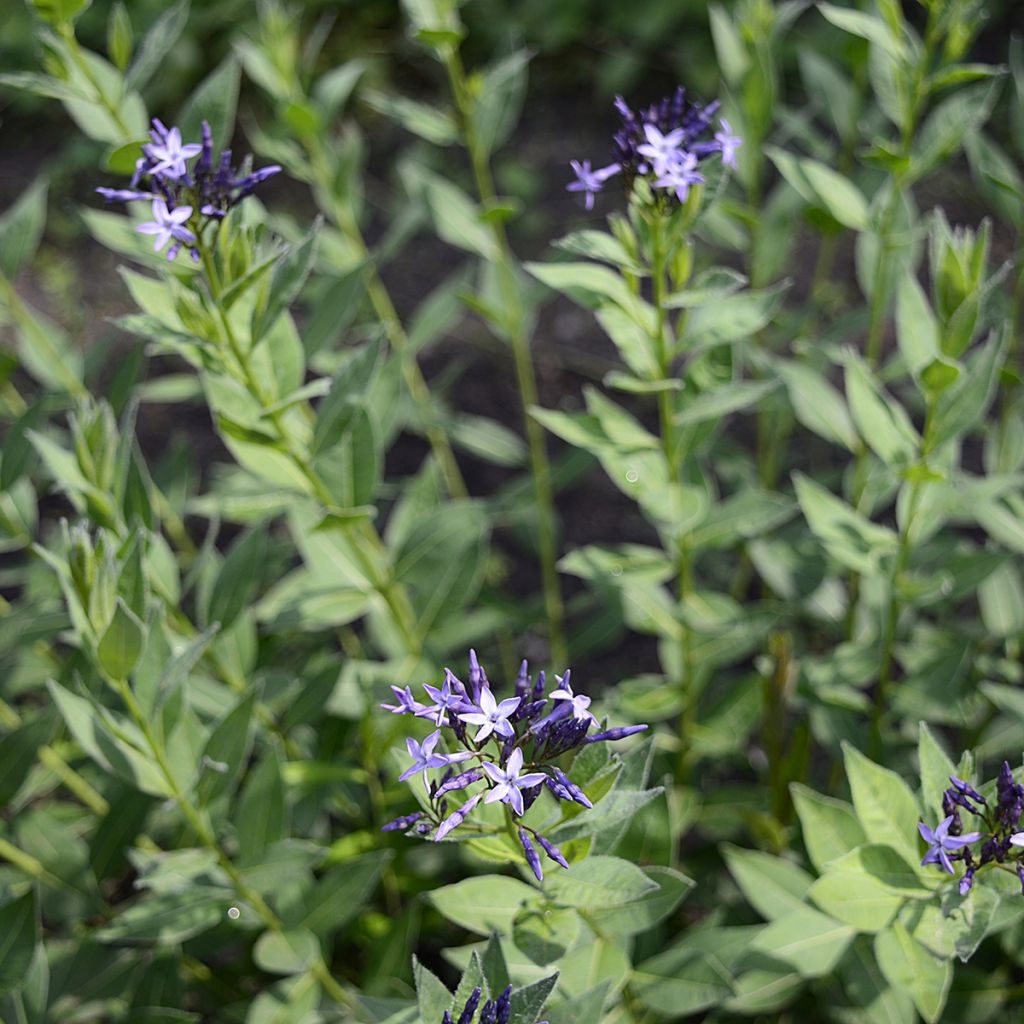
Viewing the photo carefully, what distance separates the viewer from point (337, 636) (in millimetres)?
3428

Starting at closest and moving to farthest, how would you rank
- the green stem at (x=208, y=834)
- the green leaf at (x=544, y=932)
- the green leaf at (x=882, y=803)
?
the green leaf at (x=544, y=932), the green leaf at (x=882, y=803), the green stem at (x=208, y=834)

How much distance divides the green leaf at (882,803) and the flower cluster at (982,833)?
0.48ft

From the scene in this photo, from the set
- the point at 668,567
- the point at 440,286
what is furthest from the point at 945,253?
the point at 440,286

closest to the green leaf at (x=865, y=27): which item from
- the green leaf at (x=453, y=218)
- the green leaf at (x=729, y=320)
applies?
the green leaf at (x=729, y=320)

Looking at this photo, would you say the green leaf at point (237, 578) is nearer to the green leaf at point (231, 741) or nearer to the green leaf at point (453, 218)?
the green leaf at point (231, 741)

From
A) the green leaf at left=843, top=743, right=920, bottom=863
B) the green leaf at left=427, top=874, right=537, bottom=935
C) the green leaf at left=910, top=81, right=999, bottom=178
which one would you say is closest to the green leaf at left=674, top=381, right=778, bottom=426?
the green leaf at left=910, top=81, right=999, bottom=178

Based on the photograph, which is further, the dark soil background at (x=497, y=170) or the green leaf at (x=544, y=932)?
the dark soil background at (x=497, y=170)

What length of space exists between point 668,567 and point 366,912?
108cm

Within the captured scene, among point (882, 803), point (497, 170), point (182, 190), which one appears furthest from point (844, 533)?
point (497, 170)

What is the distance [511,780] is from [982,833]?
24.8 inches

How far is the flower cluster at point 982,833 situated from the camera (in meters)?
1.41

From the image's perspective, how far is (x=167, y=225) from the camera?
5.16ft

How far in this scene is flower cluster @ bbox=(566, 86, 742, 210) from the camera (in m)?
1.67

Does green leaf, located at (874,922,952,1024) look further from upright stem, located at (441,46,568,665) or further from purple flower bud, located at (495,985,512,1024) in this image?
upright stem, located at (441,46,568,665)
